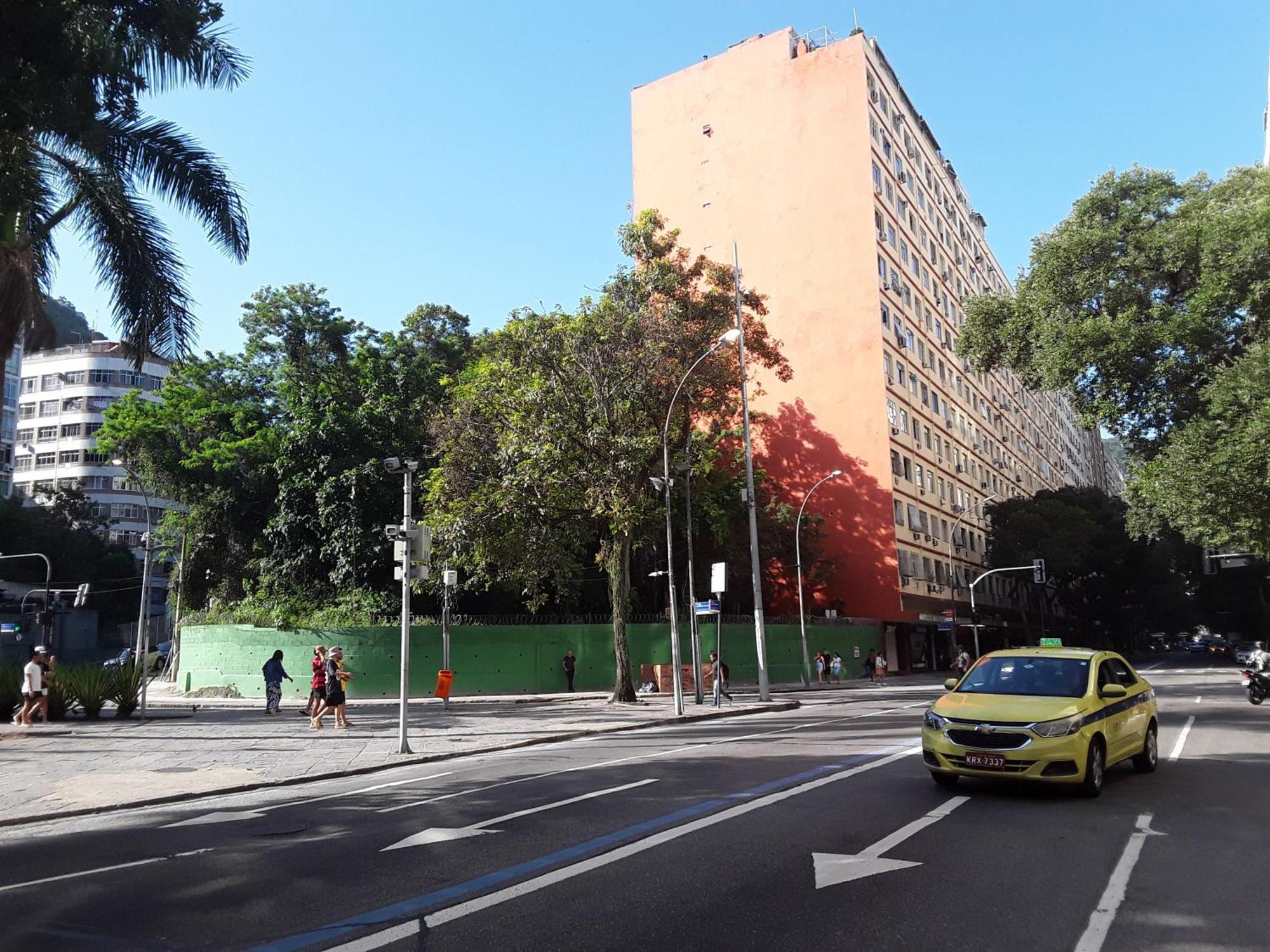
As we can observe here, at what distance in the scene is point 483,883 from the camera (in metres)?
5.79

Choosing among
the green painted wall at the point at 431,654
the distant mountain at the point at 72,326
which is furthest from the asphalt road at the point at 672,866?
the distant mountain at the point at 72,326

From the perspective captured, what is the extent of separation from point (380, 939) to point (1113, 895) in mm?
4168

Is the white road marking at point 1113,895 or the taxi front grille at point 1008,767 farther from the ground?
the taxi front grille at point 1008,767

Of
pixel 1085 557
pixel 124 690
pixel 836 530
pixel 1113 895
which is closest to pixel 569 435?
pixel 124 690

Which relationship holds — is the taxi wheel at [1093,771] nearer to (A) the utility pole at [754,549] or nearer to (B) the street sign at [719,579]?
(B) the street sign at [719,579]

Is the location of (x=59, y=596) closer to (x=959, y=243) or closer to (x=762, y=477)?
(x=762, y=477)

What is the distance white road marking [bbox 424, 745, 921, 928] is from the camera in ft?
17.1

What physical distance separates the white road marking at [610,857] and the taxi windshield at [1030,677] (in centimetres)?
178

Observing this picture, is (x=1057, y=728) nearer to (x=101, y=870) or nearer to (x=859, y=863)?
(x=859, y=863)

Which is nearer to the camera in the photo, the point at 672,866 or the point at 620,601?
the point at 672,866

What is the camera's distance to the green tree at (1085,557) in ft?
183

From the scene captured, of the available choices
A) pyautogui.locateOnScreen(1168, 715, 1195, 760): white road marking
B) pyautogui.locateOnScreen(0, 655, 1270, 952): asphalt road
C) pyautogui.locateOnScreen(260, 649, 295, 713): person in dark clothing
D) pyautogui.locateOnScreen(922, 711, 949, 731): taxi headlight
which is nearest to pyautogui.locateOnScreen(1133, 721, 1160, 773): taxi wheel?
pyautogui.locateOnScreen(0, 655, 1270, 952): asphalt road

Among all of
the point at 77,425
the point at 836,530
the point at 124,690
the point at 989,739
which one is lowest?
the point at 989,739

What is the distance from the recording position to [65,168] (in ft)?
46.4
